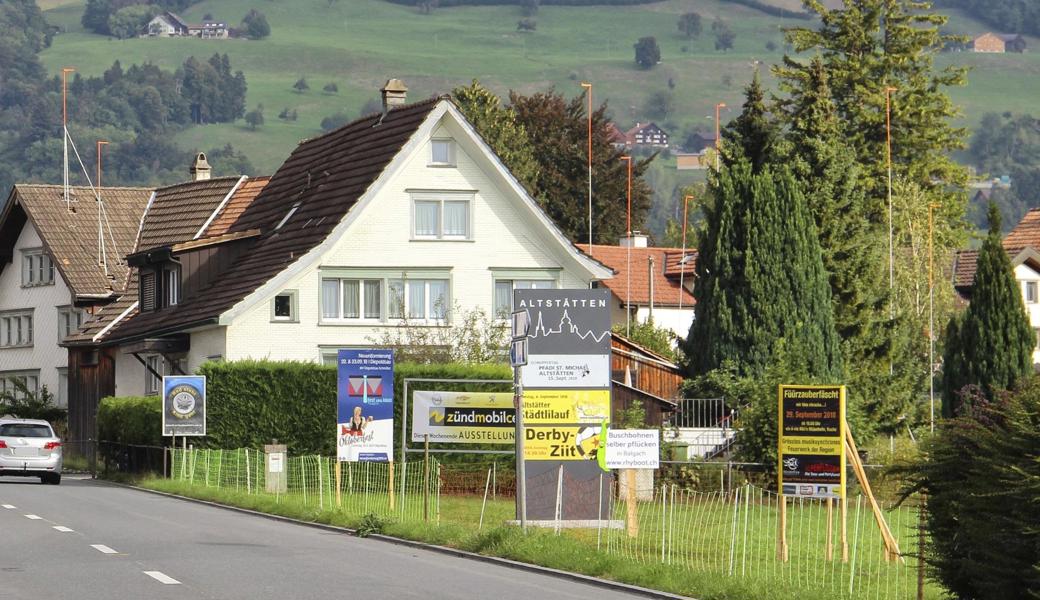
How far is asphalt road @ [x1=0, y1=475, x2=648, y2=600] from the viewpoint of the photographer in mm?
18969

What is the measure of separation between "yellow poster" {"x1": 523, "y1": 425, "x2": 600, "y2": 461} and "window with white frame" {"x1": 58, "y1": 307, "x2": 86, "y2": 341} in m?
40.8

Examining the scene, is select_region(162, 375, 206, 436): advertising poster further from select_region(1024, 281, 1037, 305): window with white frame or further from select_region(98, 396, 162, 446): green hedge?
select_region(1024, 281, 1037, 305): window with white frame

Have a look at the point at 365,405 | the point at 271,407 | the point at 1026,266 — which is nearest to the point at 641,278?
the point at 1026,266

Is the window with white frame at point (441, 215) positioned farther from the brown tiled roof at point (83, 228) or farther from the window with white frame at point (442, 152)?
the brown tiled roof at point (83, 228)

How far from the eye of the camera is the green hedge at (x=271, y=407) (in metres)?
43.9

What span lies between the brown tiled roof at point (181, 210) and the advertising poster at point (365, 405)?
3286 centimetres

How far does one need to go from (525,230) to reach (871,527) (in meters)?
22.5

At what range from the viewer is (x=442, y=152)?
176ft

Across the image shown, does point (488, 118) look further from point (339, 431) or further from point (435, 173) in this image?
point (339, 431)

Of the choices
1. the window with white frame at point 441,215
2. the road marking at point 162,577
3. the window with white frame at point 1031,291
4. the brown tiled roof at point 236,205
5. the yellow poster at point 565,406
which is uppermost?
the brown tiled roof at point 236,205

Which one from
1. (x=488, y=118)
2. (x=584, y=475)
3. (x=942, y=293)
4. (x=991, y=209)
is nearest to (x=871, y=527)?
(x=584, y=475)

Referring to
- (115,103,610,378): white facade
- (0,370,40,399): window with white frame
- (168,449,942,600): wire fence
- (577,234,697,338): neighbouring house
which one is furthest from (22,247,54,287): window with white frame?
(168,449,942,600): wire fence

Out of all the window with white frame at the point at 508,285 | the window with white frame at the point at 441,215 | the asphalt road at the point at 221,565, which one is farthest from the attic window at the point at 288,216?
the asphalt road at the point at 221,565

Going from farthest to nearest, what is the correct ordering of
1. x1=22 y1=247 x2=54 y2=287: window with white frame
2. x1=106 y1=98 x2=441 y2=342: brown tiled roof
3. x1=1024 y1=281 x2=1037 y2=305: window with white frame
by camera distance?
x1=1024 y1=281 x2=1037 y2=305: window with white frame, x1=22 y1=247 x2=54 y2=287: window with white frame, x1=106 y1=98 x2=441 y2=342: brown tiled roof
